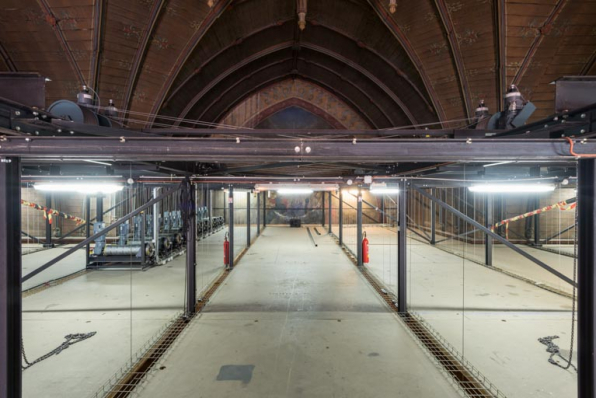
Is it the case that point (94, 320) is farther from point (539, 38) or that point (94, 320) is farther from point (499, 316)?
point (539, 38)

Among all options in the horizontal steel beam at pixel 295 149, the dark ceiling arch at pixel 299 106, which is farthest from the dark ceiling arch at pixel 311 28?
the horizontal steel beam at pixel 295 149

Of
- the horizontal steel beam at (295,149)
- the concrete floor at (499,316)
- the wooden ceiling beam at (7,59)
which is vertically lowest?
the concrete floor at (499,316)

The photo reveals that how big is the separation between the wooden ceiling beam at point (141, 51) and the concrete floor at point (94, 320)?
7.50 m

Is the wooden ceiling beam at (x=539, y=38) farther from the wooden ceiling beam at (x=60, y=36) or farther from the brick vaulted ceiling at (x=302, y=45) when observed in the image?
the wooden ceiling beam at (x=60, y=36)

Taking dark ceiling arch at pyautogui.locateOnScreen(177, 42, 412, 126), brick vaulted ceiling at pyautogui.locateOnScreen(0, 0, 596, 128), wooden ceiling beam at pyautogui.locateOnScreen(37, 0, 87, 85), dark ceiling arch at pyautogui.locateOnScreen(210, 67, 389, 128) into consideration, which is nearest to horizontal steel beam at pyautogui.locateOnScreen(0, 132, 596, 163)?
brick vaulted ceiling at pyautogui.locateOnScreen(0, 0, 596, 128)

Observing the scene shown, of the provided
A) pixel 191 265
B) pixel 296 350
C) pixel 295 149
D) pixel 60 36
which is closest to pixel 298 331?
pixel 296 350

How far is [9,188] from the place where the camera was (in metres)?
2.82

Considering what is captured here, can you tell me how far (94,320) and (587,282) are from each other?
8.89 metres

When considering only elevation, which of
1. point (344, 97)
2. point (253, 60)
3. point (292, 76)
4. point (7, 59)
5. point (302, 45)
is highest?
point (302, 45)

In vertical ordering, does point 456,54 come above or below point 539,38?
above

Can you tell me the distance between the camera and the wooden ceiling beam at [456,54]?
10.4 metres

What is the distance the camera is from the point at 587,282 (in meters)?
2.70

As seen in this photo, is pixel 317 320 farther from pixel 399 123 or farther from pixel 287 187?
pixel 399 123

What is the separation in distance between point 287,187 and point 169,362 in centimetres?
609
